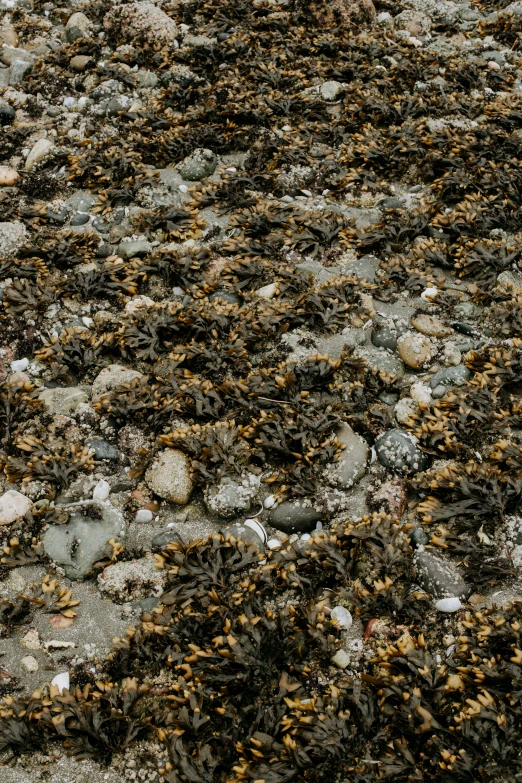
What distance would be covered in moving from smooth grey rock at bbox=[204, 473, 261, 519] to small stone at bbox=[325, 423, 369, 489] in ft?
1.64

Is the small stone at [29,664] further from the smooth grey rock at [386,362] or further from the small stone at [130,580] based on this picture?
the smooth grey rock at [386,362]

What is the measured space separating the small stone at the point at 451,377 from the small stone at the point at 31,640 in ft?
9.97

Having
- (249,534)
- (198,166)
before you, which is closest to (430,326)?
(249,534)

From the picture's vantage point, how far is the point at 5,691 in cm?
342

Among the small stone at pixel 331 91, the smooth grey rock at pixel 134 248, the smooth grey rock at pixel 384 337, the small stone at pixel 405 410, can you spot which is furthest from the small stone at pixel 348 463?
the small stone at pixel 331 91

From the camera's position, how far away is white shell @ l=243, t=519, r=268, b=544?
4.00 metres

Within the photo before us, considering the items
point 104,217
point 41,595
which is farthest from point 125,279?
point 41,595

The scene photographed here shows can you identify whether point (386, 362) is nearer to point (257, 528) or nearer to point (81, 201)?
point (257, 528)

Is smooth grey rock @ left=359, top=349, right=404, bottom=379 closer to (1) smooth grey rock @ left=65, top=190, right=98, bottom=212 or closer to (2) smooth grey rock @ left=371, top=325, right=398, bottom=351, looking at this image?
(2) smooth grey rock @ left=371, top=325, right=398, bottom=351

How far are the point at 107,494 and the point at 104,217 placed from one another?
308 cm

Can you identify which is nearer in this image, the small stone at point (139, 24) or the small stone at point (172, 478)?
the small stone at point (172, 478)

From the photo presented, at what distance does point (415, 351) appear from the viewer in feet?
15.7

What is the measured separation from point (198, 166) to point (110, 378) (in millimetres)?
2837

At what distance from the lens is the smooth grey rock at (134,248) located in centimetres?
586
